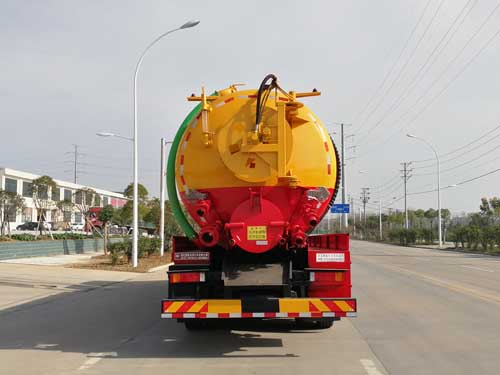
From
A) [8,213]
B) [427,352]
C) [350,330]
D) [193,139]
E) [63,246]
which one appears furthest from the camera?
[8,213]

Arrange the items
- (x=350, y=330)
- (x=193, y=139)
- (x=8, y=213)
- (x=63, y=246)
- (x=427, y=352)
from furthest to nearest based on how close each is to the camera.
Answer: (x=8, y=213) → (x=63, y=246) → (x=350, y=330) → (x=193, y=139) → (x=427, y=352)

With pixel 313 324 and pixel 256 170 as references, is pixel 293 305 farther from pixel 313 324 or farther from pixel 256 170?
pixel 313 324

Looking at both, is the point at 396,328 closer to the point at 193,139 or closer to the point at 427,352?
the point at 427,352

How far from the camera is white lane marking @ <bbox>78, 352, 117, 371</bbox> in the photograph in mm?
6675

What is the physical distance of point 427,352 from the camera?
24.3 feet

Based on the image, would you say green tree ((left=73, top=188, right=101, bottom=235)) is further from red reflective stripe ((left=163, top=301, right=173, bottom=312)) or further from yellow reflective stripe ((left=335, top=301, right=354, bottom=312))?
yellow reflective stripe ((left=335, top=301, right=354, bottom=312))

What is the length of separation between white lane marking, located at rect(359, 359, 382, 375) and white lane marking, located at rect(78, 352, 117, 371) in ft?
10.4

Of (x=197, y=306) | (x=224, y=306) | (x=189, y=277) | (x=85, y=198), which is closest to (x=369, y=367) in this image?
(x=224, y=306)

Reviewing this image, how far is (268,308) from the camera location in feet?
23.4

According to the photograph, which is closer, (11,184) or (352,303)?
(352,303)

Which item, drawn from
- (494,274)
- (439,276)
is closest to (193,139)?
(439,276)

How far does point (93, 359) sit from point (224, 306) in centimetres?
178

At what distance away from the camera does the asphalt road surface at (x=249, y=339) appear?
22.0 ft

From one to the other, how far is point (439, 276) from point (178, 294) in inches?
548
